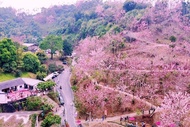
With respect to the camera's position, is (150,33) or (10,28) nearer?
(150,33)

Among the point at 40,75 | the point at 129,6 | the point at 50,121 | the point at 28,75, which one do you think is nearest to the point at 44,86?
the point at 40,75

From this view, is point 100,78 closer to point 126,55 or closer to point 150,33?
point 126,55

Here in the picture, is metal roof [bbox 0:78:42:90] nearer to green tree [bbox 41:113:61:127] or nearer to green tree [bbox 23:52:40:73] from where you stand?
green tree [bbox 23:52:40:73]

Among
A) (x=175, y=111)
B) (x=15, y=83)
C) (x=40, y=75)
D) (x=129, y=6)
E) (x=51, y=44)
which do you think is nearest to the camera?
(x=175, y=111)

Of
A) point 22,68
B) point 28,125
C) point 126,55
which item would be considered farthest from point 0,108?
point 126,55

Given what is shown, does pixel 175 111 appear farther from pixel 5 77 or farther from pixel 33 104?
pixel 5 77

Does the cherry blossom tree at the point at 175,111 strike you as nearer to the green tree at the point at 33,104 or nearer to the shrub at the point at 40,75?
the green tree at the point at 33,104

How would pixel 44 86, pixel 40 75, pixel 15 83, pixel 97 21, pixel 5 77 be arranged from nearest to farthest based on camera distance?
pixel 44 86, pixel 15 83, pixel 5 77, pixel 40 75, pixel 97 21
